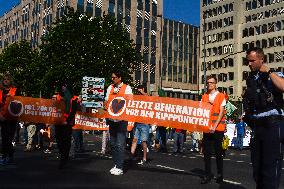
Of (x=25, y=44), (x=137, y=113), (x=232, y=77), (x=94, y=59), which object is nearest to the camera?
(x=137, y=113)

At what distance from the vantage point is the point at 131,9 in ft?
298

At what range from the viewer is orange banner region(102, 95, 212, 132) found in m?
9.60

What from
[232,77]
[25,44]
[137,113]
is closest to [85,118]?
[137,113]

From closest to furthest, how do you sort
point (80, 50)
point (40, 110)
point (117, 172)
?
1. point (117, 172)
2. point (40, 110)
3. point (80, 50)

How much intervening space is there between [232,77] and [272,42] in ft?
34.3

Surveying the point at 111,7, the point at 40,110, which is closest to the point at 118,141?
the point at 40,110

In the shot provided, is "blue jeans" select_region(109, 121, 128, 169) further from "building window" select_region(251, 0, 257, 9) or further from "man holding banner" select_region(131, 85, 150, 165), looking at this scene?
"building window" select_region(251, 0, 257, 9)

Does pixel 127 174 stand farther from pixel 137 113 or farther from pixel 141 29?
pixel 141 29

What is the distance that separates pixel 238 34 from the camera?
3777 inches

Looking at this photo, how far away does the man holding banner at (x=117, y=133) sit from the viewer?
30.9ft

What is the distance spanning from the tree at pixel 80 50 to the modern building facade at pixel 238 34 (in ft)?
153

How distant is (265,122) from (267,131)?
0.30 ft

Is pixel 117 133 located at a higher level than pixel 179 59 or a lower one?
lower

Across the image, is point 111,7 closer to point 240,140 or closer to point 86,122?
point 240,140
